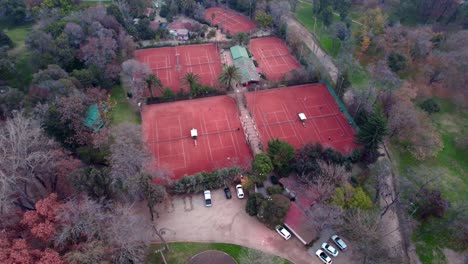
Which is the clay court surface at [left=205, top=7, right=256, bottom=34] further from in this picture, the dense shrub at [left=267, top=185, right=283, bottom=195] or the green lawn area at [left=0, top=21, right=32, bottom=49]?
the dense shrub at [left=267, top=185, right=283, bottom=195]

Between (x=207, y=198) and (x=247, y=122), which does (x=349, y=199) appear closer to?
(x=207, y=198)

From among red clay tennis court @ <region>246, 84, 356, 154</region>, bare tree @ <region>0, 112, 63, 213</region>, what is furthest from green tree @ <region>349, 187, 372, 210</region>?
bare tree @ <region>0, 112, 63, 213</region>

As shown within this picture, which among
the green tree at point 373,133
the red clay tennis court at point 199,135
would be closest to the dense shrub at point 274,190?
the red clay tennis court at point 199,135

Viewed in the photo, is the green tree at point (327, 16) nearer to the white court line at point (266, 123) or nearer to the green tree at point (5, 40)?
the white court line at point (266, 123)

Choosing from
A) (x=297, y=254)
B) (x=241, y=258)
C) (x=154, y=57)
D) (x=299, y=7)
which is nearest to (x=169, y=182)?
(x=241, y=258)

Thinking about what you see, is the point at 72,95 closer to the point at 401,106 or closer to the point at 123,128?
the point at 123,128
